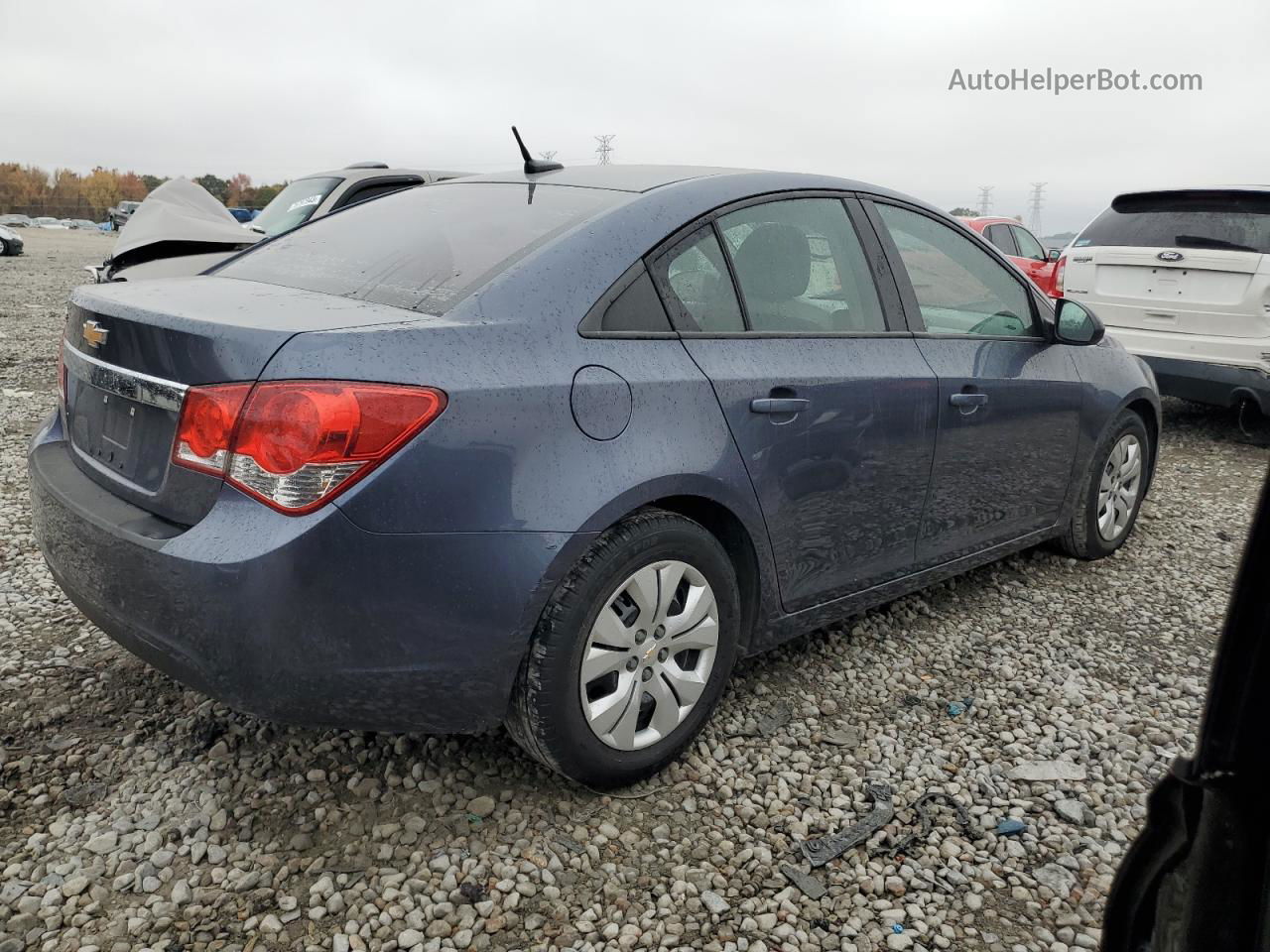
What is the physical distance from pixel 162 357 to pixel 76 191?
119041 millimetres

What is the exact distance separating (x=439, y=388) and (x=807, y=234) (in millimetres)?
1471

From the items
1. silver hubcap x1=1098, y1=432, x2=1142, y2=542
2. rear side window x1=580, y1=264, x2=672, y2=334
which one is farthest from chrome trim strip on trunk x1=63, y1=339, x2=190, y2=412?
silver hubcap x1=1098, y1=432, x2=1142, y2=542

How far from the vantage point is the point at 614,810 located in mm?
2602

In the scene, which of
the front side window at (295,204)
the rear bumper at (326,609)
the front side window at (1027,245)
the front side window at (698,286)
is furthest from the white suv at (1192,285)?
the front side window at (295,204)

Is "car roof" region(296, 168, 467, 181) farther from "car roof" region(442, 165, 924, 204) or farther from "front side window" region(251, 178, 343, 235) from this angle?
"car roof" region(442, 165, 924, 204)

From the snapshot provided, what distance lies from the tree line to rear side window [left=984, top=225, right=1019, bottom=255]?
89.9 m

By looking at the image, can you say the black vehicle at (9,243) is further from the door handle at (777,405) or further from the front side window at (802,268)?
the door handle at (777,405)

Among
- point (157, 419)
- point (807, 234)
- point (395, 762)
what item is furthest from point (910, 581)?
point (157, 419)

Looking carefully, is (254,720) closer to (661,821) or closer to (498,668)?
(498,668)

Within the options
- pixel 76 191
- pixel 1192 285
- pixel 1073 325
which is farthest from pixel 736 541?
pixel 76 191

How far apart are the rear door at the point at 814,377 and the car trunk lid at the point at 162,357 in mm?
880

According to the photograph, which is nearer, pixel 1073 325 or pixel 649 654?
pixel 649 654

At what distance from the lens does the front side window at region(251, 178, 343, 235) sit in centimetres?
910

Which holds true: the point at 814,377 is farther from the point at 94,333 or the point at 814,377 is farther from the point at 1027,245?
the point at 1027,245
